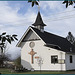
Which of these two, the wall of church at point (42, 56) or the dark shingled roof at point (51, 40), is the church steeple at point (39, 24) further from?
the wall of church at point (42, 56)

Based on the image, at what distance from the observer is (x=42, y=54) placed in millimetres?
28234

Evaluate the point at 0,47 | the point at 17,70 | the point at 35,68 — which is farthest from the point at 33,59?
the point at 0,47

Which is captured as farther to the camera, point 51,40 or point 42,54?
point 51,40

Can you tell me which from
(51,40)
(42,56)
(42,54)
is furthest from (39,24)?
(42,56)

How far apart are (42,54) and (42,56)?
323 millimetres

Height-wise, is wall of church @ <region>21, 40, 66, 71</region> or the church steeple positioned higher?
the church steeple

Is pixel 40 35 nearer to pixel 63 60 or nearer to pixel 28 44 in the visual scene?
pixel 28 44

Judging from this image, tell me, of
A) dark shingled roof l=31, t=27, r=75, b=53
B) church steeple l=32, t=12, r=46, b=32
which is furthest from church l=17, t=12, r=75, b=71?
church steeple l=32, t=12, r=46, b=32

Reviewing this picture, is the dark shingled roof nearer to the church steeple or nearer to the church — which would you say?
the church

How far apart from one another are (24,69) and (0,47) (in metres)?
26.6

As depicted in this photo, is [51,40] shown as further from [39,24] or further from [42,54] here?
[39,24]

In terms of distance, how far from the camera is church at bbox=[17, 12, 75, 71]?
26.9 m

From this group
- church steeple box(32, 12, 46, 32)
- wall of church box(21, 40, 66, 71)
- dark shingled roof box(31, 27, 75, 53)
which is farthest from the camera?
church steeple box(32, 12, 46, 32)

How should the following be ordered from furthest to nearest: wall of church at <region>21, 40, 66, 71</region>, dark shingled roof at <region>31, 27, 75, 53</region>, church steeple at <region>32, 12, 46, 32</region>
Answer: church steeple at <region>32, 12, 46, 32</region> → dark shingled roof at <region>31, 27, 75, 53</region> → wall of church at <region>21, 40, 66, 71</region>
